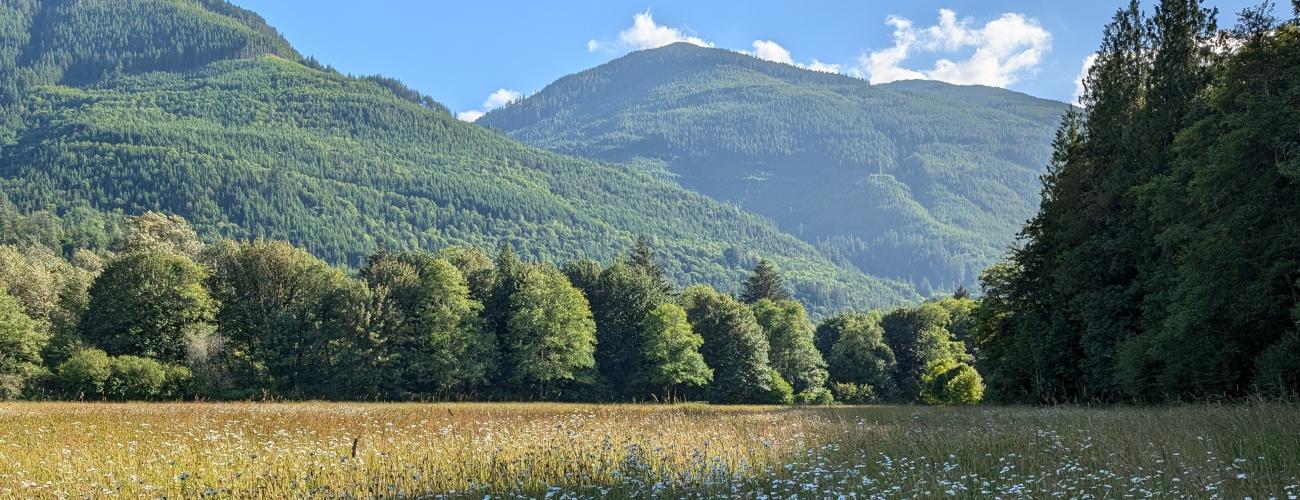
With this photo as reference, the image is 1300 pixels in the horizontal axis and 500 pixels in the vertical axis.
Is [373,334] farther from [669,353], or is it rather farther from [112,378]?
[669,353]

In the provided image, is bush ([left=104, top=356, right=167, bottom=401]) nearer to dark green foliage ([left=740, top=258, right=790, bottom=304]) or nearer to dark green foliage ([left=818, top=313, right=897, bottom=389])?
dark green foliage ([left=818, top=313, right=897, bottom=389])

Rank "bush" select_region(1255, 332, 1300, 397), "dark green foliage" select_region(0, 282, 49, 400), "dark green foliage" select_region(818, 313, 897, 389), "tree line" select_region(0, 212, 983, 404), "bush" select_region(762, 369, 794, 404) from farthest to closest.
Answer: "dark green foliage" select_region(818, 313, 897, 389)
"bush" select_region(762, 369, 794, 404)
"tree line" select_region(0, 212, 983, 404)
"dark green foliage" select_region(0, 282, 49, 400)
"bush" select_region(1255, 332, 1300, 397)

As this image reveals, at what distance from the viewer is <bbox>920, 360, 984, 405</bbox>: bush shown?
225 ft

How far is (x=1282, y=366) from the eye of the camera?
73.7 feet

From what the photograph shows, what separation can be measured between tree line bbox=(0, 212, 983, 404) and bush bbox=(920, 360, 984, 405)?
216 mm

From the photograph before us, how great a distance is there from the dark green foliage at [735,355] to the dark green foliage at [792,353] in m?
6.54

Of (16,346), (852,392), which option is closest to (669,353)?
(852,392)

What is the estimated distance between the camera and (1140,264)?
31484 mm

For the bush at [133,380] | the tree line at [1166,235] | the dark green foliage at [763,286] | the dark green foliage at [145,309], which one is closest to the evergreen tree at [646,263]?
the dark green foliage at [763,286]

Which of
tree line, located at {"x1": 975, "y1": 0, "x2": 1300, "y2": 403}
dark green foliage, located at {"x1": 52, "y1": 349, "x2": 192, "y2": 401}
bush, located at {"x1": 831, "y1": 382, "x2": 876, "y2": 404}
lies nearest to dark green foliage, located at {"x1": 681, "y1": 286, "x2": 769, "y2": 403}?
bush, located at {"x1": 831, "y1": 382, "x2": 876, "y2": 404}

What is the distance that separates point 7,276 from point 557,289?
38.0m


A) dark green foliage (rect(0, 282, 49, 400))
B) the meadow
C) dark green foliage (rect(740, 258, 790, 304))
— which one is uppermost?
dark green foliage (rect(740, 258, 790, 304))

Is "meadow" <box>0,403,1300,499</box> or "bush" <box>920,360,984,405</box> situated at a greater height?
"bush" <box>920,360,984,405</box>

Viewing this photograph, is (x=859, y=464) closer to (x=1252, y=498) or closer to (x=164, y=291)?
(x=1252, y=498)
